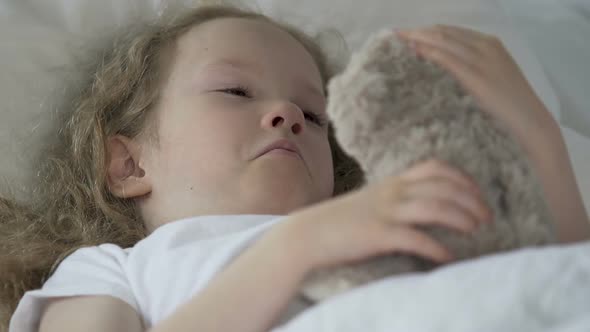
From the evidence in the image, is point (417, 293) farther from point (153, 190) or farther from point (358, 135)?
point (153, 190)

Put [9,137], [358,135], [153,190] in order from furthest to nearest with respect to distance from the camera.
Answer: [9,137] < [153,190] < [358,135]

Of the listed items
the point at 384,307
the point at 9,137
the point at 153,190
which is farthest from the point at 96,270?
the point at 384,307

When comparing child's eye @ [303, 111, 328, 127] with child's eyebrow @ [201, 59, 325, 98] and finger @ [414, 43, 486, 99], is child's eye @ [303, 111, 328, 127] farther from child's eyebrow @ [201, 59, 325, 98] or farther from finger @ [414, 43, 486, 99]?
finger @ [414, 43, 486, 99]

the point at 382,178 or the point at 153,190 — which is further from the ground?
the point at 382,178

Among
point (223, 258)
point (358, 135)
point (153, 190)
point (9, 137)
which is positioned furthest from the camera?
point (9, 137)

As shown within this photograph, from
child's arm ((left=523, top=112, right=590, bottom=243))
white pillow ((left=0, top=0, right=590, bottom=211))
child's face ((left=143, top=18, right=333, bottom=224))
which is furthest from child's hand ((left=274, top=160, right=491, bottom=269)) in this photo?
white pillow ((left=0, top=0, right=590, bottom=211))

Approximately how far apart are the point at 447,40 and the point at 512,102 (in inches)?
2.9

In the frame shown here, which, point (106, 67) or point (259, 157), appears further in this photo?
point (106, 67)

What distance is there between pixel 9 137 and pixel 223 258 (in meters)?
0.53

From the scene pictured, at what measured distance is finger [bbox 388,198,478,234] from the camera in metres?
0.57

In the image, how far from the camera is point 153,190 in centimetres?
103

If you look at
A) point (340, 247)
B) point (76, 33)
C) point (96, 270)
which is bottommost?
point (96, 270)

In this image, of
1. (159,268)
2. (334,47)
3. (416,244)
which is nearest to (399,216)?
(416,244)

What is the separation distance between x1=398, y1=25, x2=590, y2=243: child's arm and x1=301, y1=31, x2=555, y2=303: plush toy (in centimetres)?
1
